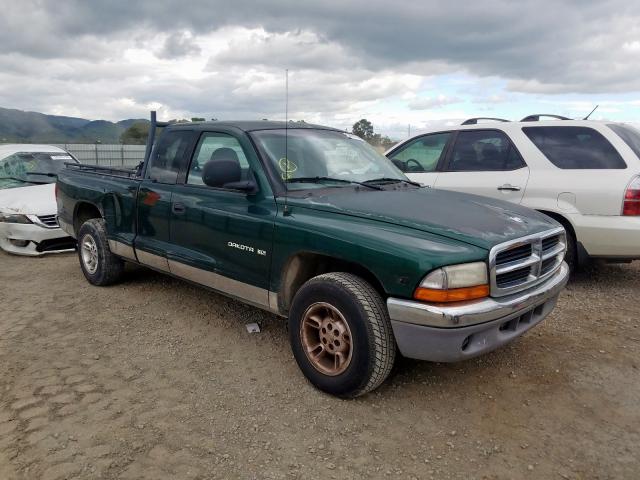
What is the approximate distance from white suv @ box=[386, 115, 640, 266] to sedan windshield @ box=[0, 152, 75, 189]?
5998 mm

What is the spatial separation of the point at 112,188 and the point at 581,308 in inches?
186

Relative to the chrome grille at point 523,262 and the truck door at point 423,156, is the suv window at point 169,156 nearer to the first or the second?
the chrome grille at point 523,262

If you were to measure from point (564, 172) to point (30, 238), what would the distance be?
670 cm

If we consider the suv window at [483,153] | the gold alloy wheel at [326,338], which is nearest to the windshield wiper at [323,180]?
the gold alloy wheel at [326,338]

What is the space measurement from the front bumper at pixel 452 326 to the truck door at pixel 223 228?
44.4 inches

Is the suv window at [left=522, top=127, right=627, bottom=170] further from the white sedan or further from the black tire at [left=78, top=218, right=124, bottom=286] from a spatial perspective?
the white sedan

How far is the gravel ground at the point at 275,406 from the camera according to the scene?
2545 mm

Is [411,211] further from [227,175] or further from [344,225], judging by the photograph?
[227,175]

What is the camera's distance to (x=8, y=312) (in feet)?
15.2

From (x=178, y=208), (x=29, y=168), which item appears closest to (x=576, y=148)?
(x=178, y=208)

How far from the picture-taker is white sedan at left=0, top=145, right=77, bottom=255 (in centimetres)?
684

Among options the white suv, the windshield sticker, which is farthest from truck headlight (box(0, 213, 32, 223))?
the white suv

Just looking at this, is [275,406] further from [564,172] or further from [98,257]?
[564,172]

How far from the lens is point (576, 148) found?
5148 mm
